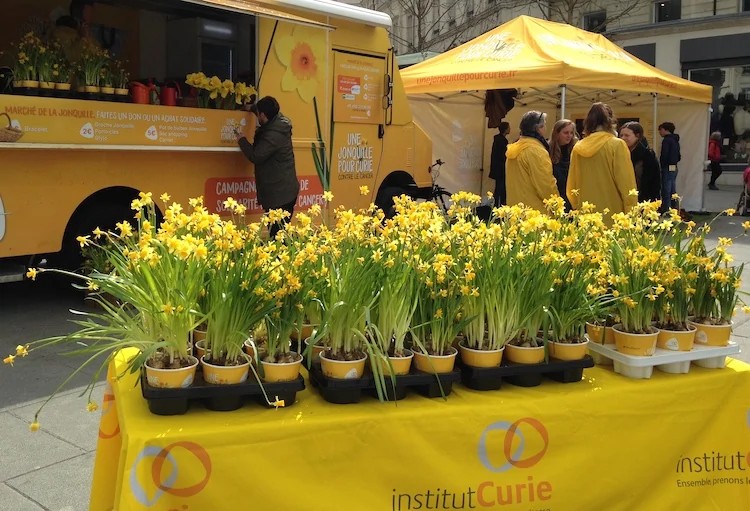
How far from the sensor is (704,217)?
14750mm

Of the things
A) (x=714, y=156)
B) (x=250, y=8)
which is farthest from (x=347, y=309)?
(x=714, y=156)

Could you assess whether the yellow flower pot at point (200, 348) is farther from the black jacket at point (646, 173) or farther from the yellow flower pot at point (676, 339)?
the black jacket at point (646, 173)

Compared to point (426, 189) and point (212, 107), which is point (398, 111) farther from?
point (212, 107)

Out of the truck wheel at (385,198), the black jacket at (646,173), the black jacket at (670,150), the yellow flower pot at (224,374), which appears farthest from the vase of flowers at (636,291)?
the black jacket at (670,150)

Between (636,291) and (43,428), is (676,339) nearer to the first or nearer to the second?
(636,291)

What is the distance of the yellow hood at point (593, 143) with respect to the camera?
229 inches

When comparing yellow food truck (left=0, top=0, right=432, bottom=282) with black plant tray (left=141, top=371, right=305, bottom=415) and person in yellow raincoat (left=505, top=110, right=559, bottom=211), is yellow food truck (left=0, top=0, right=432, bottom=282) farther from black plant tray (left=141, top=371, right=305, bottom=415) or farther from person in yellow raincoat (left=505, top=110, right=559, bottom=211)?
black plant tray (left=141, top=371, right=305, bottom=415)

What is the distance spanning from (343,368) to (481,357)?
0.48 metres

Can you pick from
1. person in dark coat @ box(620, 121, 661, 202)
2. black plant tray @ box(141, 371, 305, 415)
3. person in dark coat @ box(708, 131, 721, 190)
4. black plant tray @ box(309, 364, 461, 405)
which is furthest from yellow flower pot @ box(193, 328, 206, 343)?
Answer: person in dark coat @ box(708, 131, 721, 190)

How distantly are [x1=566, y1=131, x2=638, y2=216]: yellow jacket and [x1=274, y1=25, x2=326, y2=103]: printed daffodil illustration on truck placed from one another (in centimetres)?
316

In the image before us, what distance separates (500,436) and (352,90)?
6632mm

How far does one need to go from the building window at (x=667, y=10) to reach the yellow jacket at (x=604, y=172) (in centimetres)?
2178

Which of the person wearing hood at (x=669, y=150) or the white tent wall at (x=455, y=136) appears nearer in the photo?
the person wearing hood at (x=669, y=150)

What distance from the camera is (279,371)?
2229 millimetres
